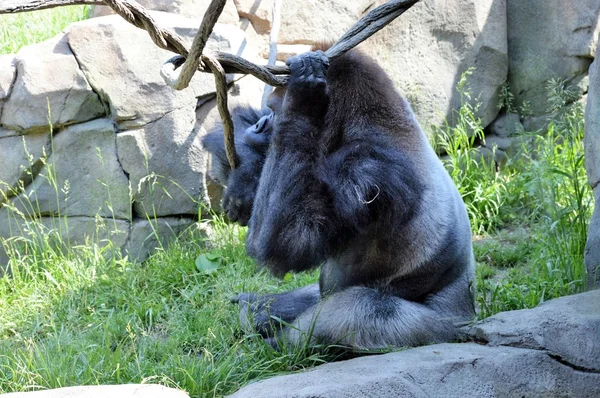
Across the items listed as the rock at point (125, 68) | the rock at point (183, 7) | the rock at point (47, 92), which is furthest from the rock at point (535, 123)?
the rock at point (47, 92)

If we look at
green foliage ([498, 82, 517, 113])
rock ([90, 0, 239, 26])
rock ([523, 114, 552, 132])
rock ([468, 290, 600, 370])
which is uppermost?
rock ([90, 0, 239, 26])

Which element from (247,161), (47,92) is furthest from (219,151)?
(47,92)

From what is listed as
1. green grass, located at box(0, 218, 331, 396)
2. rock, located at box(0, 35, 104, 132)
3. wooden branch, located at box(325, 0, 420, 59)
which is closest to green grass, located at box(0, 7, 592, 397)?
green grass, located at box(0, 218, 331, 396)

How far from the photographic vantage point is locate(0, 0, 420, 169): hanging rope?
227cm

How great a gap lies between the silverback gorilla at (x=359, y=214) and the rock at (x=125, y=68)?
5.93 feet

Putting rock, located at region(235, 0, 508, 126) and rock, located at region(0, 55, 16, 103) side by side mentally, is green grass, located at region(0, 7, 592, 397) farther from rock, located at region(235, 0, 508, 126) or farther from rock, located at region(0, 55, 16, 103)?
rock, located at region(0, 55, 16, 103)

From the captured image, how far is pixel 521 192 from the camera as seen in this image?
Result: 5.20 metres

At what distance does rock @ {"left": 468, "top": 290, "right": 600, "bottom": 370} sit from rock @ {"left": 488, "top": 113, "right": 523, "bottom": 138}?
319cm

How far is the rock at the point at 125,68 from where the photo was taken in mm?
4730

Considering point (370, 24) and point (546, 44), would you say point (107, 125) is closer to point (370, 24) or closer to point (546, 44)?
point (370, 24)

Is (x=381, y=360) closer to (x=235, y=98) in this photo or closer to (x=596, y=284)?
(x=596, y=284)

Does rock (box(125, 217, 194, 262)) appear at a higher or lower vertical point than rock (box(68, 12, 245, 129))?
lower

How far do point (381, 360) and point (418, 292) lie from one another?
1.69 ft

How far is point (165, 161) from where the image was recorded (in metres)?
4.81
